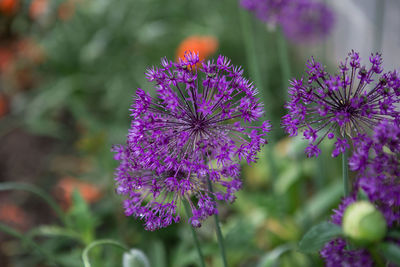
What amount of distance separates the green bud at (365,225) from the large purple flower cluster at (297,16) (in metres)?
1.29

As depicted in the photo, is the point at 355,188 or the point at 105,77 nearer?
the point at 355,188

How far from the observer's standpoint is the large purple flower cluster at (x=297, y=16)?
1993 millimetres

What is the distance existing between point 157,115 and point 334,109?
46 centimetres

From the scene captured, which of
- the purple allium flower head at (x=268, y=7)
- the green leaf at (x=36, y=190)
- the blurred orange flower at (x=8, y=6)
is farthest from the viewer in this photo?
the blurred orange flower at (x=8, y=6)

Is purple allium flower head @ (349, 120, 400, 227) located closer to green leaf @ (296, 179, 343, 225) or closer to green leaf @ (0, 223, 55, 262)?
green leaf @ (0, 223, 55, 262)

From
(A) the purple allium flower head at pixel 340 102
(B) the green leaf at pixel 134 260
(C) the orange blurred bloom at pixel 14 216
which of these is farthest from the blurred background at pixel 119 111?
(A) the purple allium flower head at pixel 340 102

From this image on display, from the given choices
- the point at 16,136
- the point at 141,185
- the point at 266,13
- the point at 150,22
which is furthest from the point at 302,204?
the point at 16,136

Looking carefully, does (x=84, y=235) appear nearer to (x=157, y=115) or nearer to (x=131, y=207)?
(x=131, y=207)

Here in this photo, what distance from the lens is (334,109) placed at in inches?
43.6

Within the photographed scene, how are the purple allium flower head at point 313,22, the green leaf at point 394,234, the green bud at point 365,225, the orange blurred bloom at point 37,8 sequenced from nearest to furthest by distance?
1. the green bud at point 365,225
2. the green leaf at point 394,234
3. the purple allium flower head at point 313,22
4. the orange blurred bloom at point 37,8

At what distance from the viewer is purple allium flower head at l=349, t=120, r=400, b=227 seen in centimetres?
98

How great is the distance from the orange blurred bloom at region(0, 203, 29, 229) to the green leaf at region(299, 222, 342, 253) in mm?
2371

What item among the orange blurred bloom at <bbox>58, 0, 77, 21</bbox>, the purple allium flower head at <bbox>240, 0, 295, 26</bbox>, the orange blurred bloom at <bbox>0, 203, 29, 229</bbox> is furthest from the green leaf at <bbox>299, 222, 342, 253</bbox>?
the orange blurred bloom at <bbox>58, 0, 77, 21</bbox>

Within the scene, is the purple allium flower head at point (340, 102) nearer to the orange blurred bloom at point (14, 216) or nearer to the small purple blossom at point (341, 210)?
the small purple blossom at point (341, 210)
